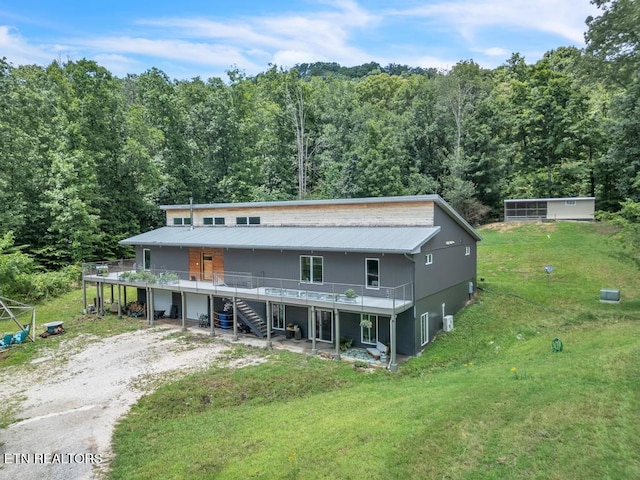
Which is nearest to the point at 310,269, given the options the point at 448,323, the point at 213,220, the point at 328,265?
the point at 328,265

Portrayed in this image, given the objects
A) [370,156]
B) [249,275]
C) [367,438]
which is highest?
[370,156]

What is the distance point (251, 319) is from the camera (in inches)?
752

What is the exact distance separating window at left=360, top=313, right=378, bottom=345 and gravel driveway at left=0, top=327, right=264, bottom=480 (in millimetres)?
4220

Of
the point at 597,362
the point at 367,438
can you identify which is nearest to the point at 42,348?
the point at 367,438

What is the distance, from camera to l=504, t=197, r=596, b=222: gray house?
118ft

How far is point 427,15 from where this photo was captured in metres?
18.2

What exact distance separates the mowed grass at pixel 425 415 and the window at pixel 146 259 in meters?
12.0

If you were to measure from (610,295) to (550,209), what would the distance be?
18.9 m

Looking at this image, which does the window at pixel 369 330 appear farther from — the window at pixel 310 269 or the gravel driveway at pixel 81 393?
the gravel driveway at pixel 81 393

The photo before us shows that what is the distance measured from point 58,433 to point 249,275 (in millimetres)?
10336

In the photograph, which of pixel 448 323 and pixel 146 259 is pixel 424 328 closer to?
pixel 448 323

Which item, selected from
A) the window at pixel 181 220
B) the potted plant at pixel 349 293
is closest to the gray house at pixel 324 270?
the potted plant at pixel 349 293

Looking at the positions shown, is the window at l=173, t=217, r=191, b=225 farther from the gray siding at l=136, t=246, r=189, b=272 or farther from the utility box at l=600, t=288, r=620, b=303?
the utility box at l=600, t=288, r=620, b=303

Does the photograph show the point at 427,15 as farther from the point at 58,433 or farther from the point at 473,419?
the point at 58,433
